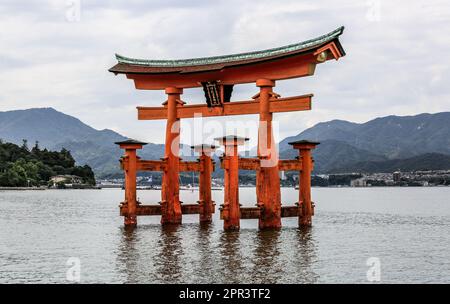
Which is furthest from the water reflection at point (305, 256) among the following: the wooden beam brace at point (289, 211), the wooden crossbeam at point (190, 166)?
the wooden crossbeam at point (190, 166)

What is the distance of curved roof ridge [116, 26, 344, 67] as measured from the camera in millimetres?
25781

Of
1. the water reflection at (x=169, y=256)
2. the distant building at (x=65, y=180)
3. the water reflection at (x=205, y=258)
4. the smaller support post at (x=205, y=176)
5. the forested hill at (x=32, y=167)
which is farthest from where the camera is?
the distant building at (x=65, y=180)

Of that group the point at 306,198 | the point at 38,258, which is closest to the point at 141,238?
the point at 38,258

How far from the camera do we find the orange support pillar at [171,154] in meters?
30.6

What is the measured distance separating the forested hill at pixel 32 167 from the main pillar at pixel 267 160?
408 feet

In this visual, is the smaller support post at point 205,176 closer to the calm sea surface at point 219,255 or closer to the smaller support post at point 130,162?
the calm sea surface at point 219,255

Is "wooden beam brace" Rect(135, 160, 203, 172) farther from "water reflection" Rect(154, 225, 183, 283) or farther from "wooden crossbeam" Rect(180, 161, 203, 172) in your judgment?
"water reflection" Rect(154, 225, 183, 283)

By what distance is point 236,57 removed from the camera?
29.2m

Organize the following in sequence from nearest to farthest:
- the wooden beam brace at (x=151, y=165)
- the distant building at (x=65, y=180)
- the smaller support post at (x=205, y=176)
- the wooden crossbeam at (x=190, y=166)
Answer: the wooden beam brace at (x=151, y=165) < the wooden crossbeam at (x=190, y=166) < the smaller support post at (x=205, y=176) < the distant building at (x=65, y=180)

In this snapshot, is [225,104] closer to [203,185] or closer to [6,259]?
[203,185]

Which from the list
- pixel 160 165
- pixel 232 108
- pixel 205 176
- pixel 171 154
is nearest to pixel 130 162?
pixel 160 165

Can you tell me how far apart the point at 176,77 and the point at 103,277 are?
1459 centimetres

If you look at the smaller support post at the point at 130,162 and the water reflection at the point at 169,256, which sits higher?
the smaller support post at the point at 130,162

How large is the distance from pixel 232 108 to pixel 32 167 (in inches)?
5080
